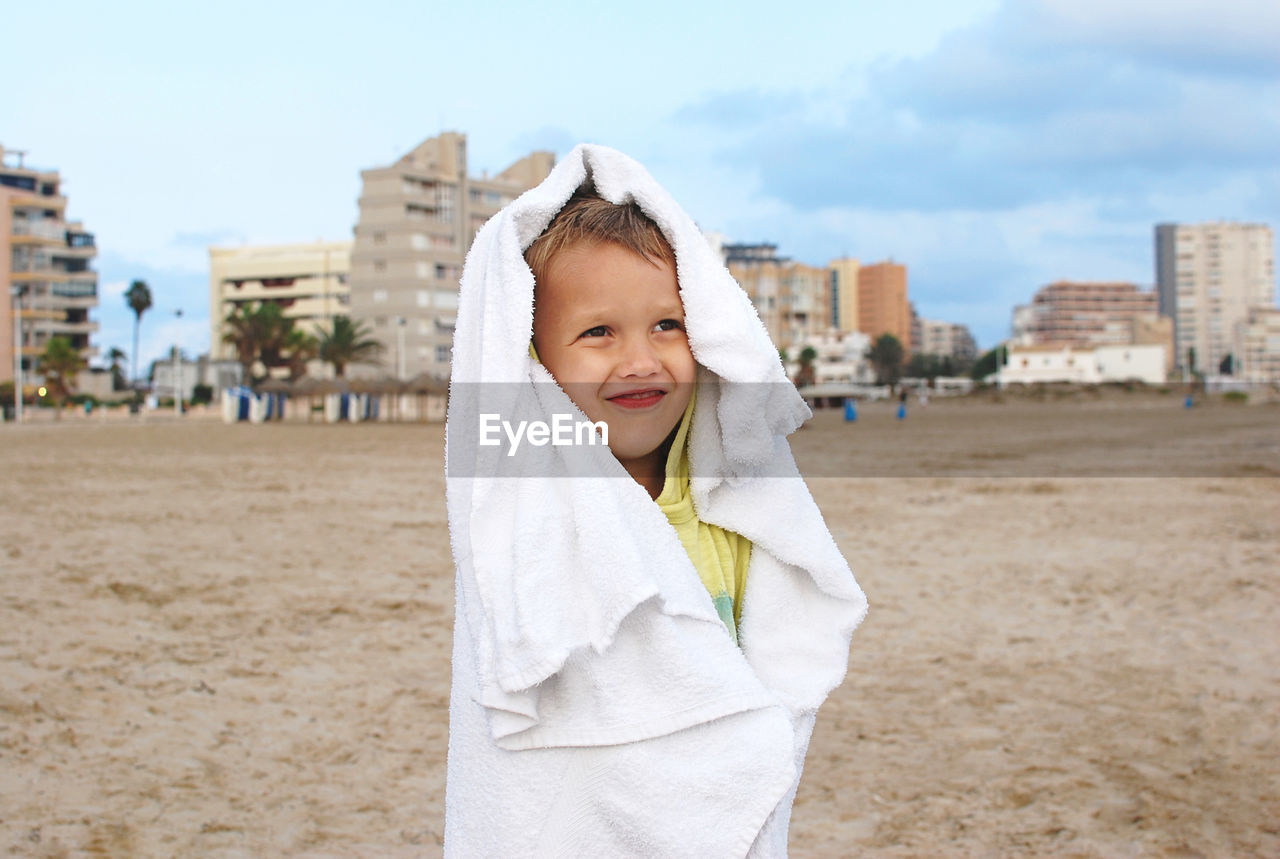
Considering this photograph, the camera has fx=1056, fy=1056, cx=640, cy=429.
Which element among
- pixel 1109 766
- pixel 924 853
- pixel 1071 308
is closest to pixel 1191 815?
pixel 1109 766

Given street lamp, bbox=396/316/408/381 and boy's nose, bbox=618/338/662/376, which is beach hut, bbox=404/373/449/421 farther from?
boy's nose, bbox=618/338/662/376

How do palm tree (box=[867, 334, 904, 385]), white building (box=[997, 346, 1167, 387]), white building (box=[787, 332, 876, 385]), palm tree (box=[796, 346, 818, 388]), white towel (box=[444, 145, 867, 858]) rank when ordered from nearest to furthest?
white towel (box=[444, 145, 867, 858]) → palm tree (box=[796, 346, 818, 388]) → white building (box=[997, 346, 1167, 387]) → palm tree (box=[867, 334, 904, 385]) → white building (box=[787, 332, 876, 385])

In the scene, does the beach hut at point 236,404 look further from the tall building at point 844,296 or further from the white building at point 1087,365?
the tall building at point 844,296

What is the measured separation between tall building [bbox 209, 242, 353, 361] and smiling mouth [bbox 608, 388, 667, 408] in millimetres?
91220

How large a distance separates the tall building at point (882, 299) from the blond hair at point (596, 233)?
180 meters

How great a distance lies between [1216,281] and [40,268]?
19013 centimetres

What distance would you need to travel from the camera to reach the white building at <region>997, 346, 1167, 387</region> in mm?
103375

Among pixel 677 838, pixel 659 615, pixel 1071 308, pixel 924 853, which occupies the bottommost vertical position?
pixel 924 853

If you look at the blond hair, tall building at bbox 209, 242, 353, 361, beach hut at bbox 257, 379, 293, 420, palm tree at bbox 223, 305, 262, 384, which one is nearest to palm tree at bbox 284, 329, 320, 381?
palm tree at bbox 223, 305, 262, 384

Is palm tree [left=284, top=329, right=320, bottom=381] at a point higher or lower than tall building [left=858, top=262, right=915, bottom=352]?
lower

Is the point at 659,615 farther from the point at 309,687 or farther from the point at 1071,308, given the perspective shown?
the point at 1071,308

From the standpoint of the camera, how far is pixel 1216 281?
193750 millimetres

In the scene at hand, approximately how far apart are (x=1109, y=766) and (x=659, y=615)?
3679 millimetres

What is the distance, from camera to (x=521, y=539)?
1.31 meters
